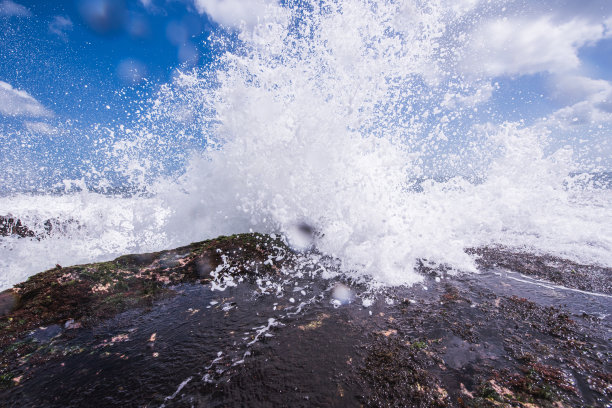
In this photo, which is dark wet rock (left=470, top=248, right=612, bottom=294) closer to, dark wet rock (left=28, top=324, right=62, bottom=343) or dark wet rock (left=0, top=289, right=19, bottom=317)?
dark wet rock (left=28, top=324, right=62, bottom=343)

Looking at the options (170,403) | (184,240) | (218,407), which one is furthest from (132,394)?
(184,240)

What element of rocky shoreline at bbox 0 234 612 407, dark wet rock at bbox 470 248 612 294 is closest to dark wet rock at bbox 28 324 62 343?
rocky shoreline at bbox 0 234 612 407

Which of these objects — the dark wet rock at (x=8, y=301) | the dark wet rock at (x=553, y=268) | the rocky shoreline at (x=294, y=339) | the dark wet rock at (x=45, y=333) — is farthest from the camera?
the dark wet rock at (x=553, y=268)

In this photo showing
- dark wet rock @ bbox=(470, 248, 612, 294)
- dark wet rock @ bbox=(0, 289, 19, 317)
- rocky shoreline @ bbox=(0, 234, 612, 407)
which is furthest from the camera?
dark wet rock @ bbox=(470, 248, 612, 294)

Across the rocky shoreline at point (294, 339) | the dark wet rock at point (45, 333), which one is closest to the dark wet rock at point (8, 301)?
the rocky shoreline at point (294, 339)

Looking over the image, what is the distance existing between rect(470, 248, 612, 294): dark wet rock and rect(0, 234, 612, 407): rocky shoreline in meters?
0.09

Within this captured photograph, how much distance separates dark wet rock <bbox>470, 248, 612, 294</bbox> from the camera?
5.94 metres

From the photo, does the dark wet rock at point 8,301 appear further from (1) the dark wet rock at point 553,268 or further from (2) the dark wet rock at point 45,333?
(1) the dark wet rock at point 553,268

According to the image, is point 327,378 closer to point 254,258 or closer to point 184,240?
point 254,258

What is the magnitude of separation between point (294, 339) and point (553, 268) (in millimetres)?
7960

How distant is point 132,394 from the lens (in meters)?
2.79

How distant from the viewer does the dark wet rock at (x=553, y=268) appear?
5938 mm

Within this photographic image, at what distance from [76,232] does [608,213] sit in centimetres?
2934

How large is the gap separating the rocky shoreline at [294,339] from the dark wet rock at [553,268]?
9 centimetres
